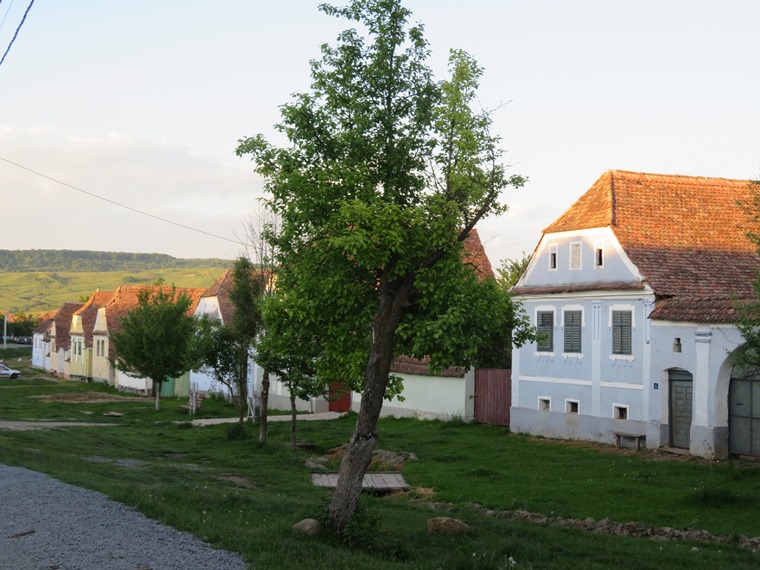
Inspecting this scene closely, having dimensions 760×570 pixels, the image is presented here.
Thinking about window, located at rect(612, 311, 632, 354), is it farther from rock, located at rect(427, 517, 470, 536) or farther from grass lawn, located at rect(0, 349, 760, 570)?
rock, located at rect(427, 517, 470, 536)

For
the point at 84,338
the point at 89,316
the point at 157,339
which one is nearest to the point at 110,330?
the point at 84,338

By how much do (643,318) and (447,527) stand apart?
1496cm

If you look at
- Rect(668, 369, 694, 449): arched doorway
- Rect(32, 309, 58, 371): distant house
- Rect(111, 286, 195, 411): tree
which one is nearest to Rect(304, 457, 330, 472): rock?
Rect(668, 369, 694, 449): arched doorway

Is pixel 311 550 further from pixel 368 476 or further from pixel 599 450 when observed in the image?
pixel 599 450

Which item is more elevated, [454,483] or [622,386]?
[622,386]

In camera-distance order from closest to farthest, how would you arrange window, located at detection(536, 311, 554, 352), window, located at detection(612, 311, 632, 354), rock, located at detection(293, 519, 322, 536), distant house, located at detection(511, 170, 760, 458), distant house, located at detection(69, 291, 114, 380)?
rock, located at detection(293, 519, 322, 536) → distant house, located at detection(511, 170, 760, 458) → window, located at detection(612, 311, 632, 354) → window, located at detection(536, 311, 554, 352) → distant house, located at detection(69, 291, 114, 380)

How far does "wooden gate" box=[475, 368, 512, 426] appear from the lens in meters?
33.6

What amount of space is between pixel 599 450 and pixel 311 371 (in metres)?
8.61

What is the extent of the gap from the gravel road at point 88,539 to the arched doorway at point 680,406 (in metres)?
16.5

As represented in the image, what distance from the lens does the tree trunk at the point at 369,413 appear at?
42.0 feet

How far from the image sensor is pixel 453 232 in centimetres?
1345

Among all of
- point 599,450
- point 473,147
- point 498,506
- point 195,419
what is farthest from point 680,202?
point 195,419

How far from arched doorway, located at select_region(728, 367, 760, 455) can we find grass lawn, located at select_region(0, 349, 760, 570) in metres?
1.12

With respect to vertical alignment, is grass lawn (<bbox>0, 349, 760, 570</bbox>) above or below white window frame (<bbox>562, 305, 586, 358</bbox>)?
below
